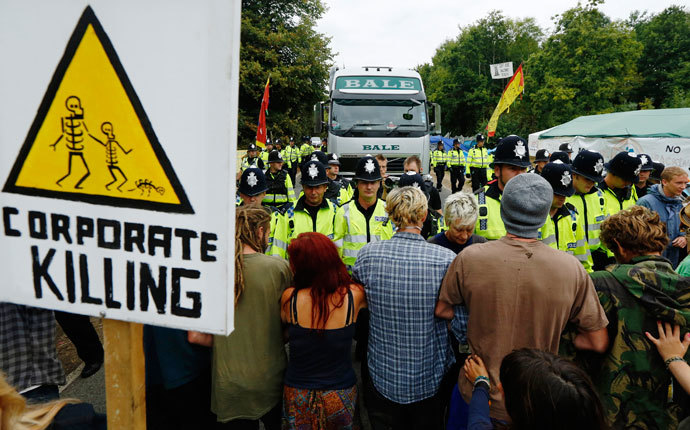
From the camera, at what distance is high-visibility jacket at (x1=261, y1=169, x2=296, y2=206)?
23.0 ft

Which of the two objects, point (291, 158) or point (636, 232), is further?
point (291, 158)

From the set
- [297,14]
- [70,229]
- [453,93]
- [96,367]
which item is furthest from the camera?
[453,93]

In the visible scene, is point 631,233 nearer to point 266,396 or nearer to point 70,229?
point 266,396

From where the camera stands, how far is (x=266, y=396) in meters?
2.22

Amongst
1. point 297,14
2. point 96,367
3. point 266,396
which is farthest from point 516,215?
point 297,14

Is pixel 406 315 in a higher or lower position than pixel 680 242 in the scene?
lower

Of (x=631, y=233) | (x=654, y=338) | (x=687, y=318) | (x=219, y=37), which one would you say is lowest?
(x=654, y=338)

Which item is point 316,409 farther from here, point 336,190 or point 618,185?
point 336,190

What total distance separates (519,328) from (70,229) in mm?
1837

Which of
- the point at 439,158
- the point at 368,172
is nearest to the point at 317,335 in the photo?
the point at 368,172

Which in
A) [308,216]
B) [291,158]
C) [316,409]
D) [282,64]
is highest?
[282,64]

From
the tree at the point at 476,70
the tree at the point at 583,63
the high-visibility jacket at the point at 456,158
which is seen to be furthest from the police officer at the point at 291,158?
the tree at the point at 476,70

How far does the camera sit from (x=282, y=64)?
87.4 feet

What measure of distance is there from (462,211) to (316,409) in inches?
63.4
